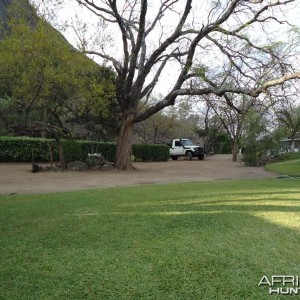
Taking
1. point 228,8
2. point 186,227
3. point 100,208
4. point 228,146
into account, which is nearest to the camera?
point 186,227

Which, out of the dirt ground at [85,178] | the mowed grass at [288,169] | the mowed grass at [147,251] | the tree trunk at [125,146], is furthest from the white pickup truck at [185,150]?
the mowed grass at [147,251]

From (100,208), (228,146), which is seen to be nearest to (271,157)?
(228,146)

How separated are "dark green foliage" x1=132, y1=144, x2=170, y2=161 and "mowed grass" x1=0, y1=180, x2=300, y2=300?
24.6m

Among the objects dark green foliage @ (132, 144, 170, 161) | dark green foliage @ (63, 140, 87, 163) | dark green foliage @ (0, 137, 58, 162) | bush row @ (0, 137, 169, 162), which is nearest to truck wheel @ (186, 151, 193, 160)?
dark green foliage @ (132, 144, 170, 161)

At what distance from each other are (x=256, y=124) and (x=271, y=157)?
332 cm

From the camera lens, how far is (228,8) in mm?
16203

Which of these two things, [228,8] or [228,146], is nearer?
[228,8]

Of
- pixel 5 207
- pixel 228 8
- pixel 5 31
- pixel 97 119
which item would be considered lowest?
pixel 5 207

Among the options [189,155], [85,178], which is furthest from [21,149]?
[189,155]

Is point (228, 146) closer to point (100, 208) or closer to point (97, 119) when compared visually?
point (97, 119)

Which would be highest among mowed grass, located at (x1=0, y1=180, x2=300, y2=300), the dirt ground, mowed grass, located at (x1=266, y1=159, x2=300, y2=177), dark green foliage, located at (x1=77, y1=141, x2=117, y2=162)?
dark green foliage, located at (x1=77, y1=141, x2=117, y2=162)

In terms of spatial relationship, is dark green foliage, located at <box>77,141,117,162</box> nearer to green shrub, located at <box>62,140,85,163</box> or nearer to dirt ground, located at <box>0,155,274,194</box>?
green shrub, located at <box>62,140,85,163</box>

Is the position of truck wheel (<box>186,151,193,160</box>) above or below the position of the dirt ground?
above

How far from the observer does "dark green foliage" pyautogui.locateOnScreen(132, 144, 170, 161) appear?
30641mm
